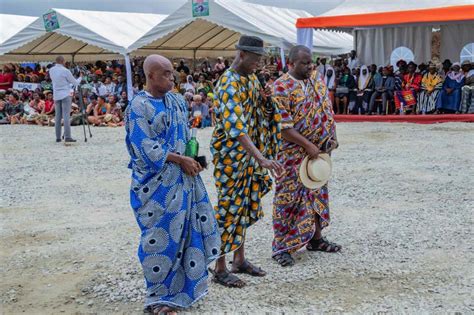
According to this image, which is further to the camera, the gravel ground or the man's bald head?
the gravel ground

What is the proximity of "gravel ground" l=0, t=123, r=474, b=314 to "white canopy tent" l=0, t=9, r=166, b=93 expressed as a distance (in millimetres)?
7400

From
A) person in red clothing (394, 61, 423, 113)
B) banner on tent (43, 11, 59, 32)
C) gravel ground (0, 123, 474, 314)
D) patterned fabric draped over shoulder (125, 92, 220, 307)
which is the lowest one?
gravel ground (0, 123, 474, 314)

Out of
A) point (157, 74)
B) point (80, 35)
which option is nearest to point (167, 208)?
point (157, 74)

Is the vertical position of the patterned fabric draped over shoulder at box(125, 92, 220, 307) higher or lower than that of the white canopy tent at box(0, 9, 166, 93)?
lower

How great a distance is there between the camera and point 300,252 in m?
4.11

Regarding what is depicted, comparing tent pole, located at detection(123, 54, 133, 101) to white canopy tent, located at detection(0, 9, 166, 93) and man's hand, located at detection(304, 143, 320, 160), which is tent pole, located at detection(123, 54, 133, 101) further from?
man's hand, located at detection(304, 143, 320, 160)

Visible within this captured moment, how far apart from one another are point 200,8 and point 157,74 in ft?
36.8

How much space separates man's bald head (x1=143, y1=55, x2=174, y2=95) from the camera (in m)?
2.87

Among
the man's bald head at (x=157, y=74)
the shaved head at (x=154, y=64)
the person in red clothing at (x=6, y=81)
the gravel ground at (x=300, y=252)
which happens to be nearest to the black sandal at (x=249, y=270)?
the gravel ground at (x=300, y=252)

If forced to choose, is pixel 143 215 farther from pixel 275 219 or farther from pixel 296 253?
pixel 296 253

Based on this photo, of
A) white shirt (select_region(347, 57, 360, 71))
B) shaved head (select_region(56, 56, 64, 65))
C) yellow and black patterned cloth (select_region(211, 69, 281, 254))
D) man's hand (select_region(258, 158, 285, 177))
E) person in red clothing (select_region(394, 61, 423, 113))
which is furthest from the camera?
white shirt (select_region(347, 57, 360, 71))

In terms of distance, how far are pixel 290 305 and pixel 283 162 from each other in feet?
3.47

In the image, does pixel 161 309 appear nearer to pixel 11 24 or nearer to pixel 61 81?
pixel 61 81

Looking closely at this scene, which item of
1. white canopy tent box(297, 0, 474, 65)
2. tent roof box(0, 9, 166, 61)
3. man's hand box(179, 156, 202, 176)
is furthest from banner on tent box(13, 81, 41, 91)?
man's hand box(179, 156, 202, 176)
